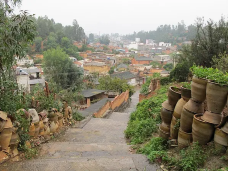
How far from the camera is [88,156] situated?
479cm

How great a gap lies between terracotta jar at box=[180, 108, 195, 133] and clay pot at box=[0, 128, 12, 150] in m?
3.58

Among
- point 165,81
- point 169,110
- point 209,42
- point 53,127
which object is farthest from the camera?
point 165,81

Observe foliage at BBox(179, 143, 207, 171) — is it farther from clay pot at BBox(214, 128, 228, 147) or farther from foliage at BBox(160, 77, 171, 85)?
foliage at BBox(160, 77, 171, 85)

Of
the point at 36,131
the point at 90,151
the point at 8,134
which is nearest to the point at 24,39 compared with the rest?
the point at 8,134

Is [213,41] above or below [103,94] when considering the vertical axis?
above

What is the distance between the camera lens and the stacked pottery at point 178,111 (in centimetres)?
450

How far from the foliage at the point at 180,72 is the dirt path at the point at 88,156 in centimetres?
651

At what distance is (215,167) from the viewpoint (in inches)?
136

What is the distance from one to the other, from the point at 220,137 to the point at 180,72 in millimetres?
10063

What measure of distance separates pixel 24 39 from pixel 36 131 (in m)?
2.52

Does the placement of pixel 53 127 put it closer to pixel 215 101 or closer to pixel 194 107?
pixel 194 107

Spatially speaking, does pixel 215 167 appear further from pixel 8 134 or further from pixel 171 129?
pixel 8 134

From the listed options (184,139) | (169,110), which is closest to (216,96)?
(184,139)

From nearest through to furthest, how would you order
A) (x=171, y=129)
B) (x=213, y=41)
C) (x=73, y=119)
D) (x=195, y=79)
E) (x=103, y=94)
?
(x=195, y=79) < (x=171, y=129) < (x=73, y=119) < (x=213, y=41) < (x=103, y=94)
